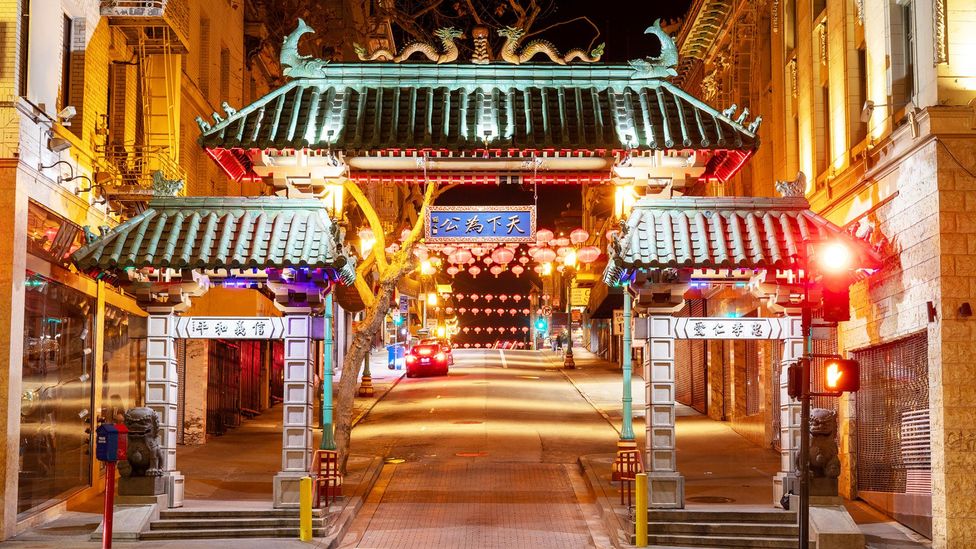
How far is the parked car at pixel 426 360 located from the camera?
58.8 meters

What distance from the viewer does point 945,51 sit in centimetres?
1727

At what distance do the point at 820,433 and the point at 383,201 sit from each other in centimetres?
5590

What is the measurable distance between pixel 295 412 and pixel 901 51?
38.8ft

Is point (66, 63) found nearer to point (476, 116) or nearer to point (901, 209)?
point (476, 116)

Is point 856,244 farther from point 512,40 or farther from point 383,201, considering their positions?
point 383,201

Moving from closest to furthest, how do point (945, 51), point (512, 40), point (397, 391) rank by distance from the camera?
1. point (945, 51)
2. point (512, 40)
3. point (397, 391)

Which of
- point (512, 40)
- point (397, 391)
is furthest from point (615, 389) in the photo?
point (512, 40)

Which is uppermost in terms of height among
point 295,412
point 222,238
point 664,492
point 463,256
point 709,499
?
point 463,256

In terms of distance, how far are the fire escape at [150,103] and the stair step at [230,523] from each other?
545 centimetres

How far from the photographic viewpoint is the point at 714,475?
25.5m

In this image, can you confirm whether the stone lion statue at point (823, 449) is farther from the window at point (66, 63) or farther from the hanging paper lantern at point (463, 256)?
the hanging paper lantern at point (463, 256)

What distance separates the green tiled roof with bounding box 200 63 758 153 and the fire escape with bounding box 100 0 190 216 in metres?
2.21

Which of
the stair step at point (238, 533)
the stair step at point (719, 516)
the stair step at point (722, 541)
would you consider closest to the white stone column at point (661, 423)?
the stair step at point (719, 516)

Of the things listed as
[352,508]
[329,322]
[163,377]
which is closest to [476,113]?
[329,322]
